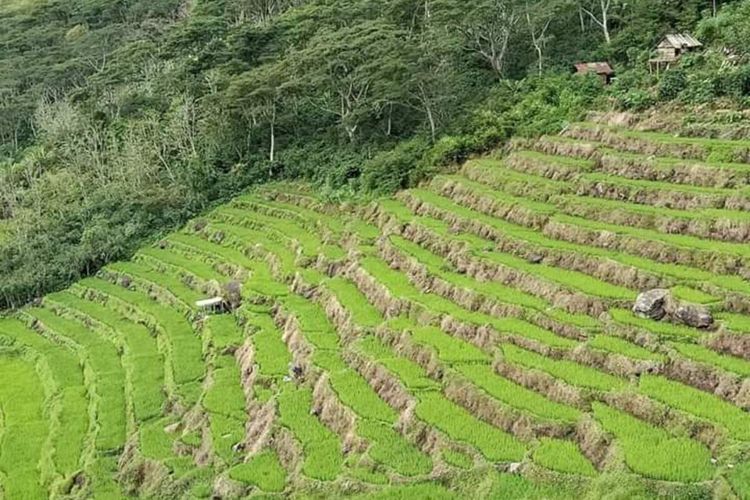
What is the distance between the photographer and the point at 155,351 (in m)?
31.5

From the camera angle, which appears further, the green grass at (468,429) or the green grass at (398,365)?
the green grass at (398,365)

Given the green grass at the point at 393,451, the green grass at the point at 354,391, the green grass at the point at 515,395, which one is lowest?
the green grass at the point at 354,391

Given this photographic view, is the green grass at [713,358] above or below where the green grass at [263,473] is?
above

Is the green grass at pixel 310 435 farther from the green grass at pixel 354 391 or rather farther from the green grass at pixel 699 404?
the green grass at pixel 699 404

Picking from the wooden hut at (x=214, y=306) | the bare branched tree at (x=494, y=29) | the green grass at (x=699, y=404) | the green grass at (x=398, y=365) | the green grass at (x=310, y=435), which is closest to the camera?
the green grass at (x=699, y=404)

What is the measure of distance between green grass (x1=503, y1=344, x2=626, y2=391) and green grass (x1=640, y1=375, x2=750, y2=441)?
30.6 inches

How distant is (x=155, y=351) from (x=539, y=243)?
52.7ft

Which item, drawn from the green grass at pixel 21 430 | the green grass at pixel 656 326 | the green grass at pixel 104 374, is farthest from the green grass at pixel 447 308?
the green grass at pixel 21 430

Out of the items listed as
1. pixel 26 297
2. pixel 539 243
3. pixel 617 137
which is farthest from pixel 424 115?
pixel 26 297

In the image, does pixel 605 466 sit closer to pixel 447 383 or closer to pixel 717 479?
pixel 717 479

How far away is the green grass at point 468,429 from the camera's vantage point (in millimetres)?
16344

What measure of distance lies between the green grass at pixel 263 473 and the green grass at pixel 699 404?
27.7 ft

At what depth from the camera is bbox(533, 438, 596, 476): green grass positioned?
1516 cm

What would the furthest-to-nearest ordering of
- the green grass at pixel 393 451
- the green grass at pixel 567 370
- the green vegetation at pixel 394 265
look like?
the green grass at pixel 567 370, the green vegetation at pixel 394 265, the green grass at pixel 393 451
